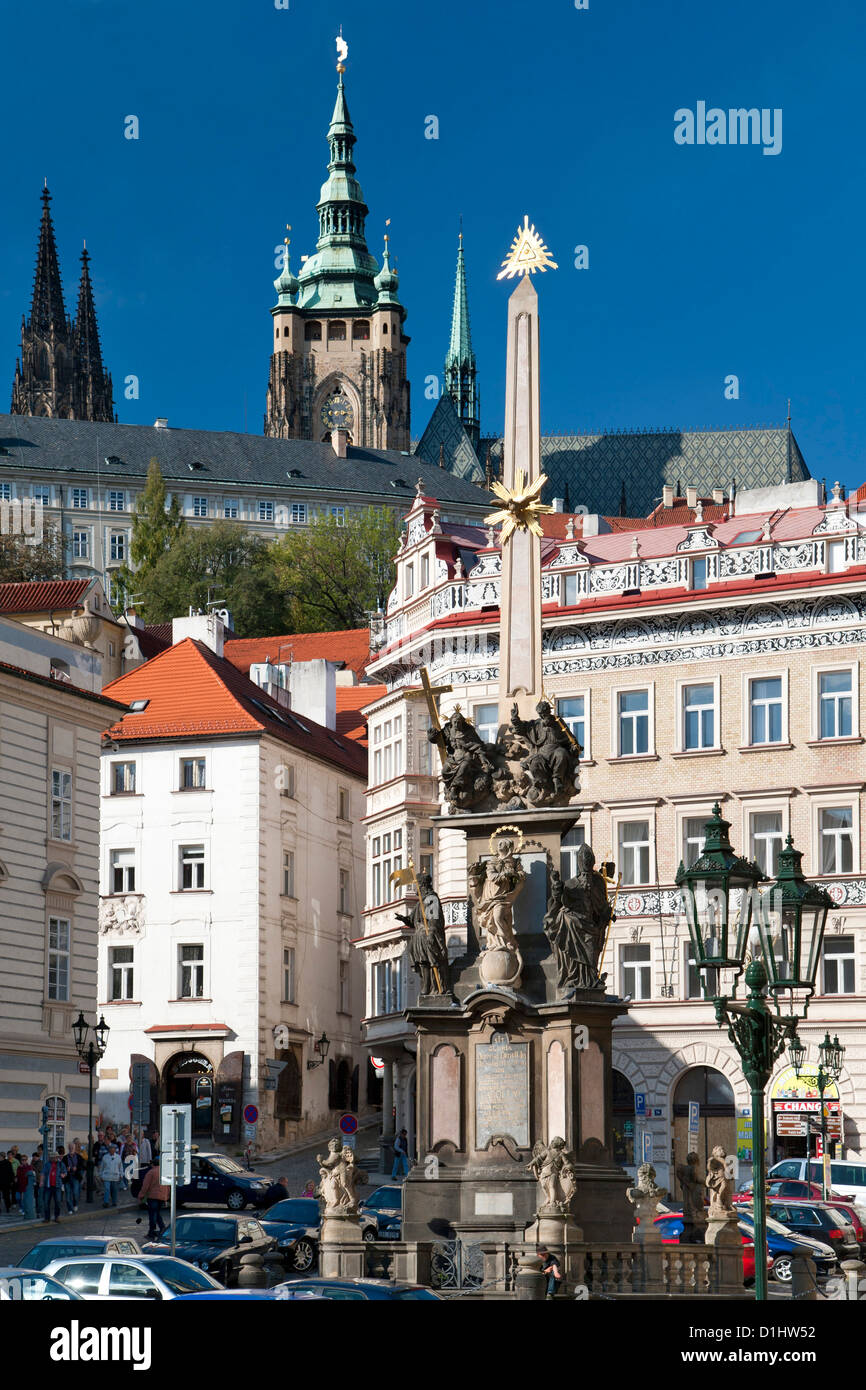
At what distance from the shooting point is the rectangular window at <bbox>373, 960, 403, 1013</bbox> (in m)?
62.9

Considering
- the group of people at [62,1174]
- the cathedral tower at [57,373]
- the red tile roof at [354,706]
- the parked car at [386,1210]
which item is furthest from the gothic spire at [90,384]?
the parked car at [386,1210]

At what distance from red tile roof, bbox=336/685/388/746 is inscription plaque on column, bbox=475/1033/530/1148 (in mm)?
48321

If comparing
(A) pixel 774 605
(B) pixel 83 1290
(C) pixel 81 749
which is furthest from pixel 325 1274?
(A) pixel 774 605

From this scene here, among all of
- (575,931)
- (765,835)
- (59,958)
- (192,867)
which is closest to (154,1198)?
(575,931)

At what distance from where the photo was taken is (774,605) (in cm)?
5528

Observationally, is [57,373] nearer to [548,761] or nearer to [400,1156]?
[400,1156]

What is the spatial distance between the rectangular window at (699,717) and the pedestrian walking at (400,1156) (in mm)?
11095

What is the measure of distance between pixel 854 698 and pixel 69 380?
487 ft

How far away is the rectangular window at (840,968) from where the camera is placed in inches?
2061

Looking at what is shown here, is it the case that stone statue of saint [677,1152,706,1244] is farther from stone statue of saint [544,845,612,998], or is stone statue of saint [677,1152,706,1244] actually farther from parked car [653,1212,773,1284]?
stone statue of saint [544,845,612,998]

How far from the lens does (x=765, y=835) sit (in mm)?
54344

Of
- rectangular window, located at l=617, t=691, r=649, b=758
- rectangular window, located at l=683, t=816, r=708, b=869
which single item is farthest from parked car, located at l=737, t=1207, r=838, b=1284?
rectangular window, located at l=617, t=691, r=649, b=758
